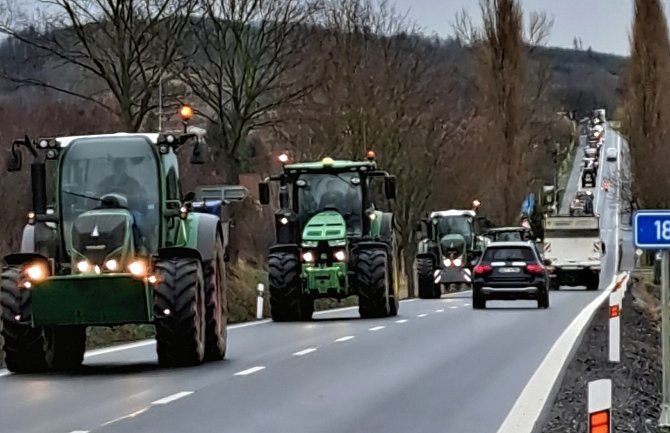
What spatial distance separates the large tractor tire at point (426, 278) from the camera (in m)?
46.5

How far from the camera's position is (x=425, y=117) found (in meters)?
55.0

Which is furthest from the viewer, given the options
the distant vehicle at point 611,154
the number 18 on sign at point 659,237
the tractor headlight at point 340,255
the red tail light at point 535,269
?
the distant vehicle at point 611,154

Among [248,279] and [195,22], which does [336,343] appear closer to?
[248,279]

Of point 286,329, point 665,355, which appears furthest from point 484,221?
point 665,355

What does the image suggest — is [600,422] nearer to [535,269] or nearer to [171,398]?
[171,398]

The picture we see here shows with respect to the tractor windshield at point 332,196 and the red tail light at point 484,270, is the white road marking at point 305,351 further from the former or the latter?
the red tail light at point 484,270

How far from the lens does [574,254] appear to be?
55.7m

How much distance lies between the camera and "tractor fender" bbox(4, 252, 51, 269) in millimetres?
17406

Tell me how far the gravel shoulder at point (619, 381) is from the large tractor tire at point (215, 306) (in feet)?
14.4

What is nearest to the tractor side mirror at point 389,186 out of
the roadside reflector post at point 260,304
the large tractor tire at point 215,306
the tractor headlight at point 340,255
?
the tractor headlight at point 340,255

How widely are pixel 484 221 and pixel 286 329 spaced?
2650 centimetres

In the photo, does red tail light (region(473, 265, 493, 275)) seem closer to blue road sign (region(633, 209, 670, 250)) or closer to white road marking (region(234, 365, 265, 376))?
white road marking (region(234, 365, 265, 376))

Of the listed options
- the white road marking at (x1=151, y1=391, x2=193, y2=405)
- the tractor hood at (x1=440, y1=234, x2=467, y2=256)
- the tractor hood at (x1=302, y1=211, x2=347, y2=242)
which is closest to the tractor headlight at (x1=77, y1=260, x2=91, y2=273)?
the white road marking at (x1=151, y1=391, x2=193, y2=405)

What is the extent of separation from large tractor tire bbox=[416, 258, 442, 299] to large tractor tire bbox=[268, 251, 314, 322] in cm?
1678
